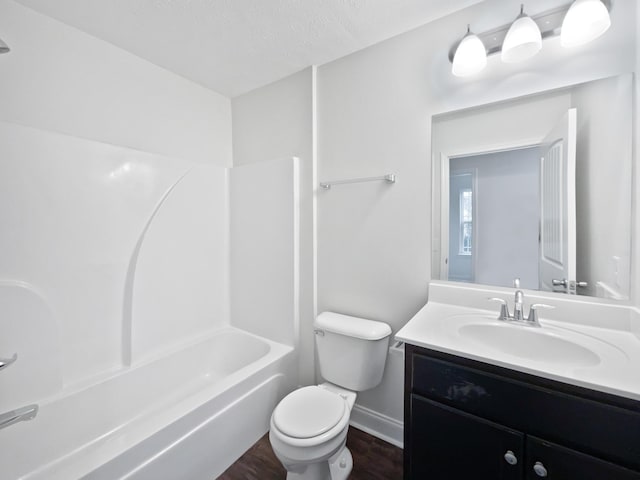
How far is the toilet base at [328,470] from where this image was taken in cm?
135

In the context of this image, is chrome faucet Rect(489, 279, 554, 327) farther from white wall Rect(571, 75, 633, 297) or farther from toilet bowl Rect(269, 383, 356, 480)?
toilet bowl Rect(269, 383, 356, 480)

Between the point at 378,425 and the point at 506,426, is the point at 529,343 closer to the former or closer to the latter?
the point at 506,426

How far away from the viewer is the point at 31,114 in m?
1.45

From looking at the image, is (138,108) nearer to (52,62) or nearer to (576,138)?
(52,62)

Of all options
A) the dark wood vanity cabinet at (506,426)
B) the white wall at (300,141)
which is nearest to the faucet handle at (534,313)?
the dark wood vanity cabinet at (506,426)

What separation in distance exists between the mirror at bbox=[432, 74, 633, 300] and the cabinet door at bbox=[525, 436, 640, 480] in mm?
687

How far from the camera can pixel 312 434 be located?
48.4 inches

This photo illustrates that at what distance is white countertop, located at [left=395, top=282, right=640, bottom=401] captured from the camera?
0.83 m

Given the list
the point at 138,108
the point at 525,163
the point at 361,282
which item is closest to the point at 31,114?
the point at 138,108

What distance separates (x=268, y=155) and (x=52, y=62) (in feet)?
4.23

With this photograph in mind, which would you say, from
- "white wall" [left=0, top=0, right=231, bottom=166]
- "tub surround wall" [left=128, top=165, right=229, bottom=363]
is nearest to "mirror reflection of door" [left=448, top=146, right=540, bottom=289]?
"tub surround wall" [left=128, top=165, right=229, bottom=363]

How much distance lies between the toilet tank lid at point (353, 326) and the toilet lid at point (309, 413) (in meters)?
0.34

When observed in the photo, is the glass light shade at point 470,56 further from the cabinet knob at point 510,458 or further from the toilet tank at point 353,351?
the cabinet knob at point 510,458

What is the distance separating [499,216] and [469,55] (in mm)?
801
